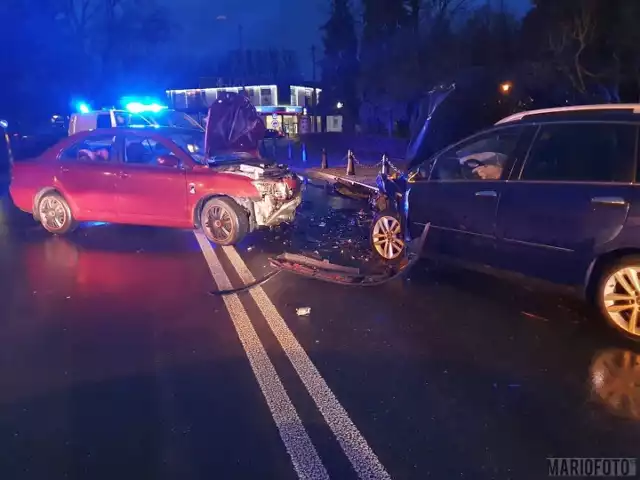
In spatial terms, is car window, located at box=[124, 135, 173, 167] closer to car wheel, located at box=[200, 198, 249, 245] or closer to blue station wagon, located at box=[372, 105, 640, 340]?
car wheel, located at box=[200, 198, 249, 245]

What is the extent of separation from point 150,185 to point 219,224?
123 cm

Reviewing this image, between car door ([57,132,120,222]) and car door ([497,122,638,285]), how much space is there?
6.23 m

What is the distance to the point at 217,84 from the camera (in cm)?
6431

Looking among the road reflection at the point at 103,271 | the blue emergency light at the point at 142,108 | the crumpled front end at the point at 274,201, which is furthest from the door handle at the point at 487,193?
the blue emergency light at the point at 142,108

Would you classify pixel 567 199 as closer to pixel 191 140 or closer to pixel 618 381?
pixel 618 381

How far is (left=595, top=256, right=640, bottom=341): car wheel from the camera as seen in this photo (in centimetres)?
483

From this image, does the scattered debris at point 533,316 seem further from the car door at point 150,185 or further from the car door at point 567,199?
the car door at point 150,185

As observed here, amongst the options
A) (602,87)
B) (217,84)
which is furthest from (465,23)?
(217,84)

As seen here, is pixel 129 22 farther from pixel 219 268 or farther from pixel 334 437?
pixel 334 437

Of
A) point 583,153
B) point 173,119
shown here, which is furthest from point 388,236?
point 173,119

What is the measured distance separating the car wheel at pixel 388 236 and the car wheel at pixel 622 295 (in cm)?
276

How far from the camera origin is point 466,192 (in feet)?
20.1

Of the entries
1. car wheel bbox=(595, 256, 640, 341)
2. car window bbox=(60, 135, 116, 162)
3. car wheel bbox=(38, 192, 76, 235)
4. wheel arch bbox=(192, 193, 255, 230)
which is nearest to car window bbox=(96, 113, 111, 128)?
car window bbox=(60, 135, 116, 162)

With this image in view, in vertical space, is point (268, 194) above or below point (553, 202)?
below
